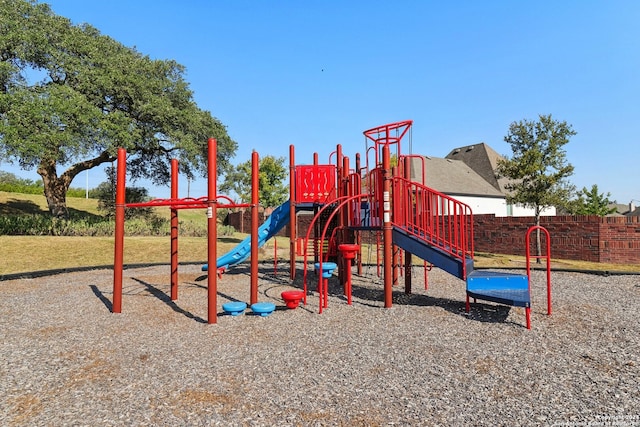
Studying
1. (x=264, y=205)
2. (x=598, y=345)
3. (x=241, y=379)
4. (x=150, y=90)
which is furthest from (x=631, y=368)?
(x=264, y=205)

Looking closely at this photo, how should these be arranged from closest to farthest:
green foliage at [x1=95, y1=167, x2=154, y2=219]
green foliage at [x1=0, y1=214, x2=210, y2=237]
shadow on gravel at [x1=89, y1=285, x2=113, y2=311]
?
shadow on gravel at [x1=89, y1=285, x2=113, y2=311] → green foliage at [x1=0, y1=214, x2=210, y2=237] → green foliage at [x1=95, y1=167, x2=154, y2=219]

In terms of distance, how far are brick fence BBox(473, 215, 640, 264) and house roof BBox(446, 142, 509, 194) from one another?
17.3m

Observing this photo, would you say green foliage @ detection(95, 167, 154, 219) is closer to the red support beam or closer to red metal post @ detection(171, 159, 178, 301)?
red metal post @ detection(171, 159, 178, 301)

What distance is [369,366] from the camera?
14.4 ft

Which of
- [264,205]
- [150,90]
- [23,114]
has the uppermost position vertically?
[150,90]

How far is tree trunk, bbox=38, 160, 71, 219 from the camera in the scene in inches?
888

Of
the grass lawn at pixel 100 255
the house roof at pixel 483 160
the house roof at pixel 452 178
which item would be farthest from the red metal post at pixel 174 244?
the house roof at pixel 483 160

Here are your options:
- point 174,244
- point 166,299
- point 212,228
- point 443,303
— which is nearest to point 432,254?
point 443,303

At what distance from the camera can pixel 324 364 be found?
4.48m

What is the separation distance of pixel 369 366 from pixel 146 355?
2.86m

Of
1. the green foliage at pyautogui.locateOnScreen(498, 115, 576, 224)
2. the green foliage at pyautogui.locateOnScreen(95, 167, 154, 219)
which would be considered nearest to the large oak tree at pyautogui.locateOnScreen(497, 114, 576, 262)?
the green foliage at pyautogui.locateOnScreen(498, 115, 576, 224)

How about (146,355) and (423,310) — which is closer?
(146,355)

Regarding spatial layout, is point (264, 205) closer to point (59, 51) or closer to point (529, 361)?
point (59, 51)

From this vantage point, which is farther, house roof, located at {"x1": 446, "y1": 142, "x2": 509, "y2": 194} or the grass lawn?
house roof, located at {"x1": 446, "y1": 142, "x2": 509, "y2": 194}
